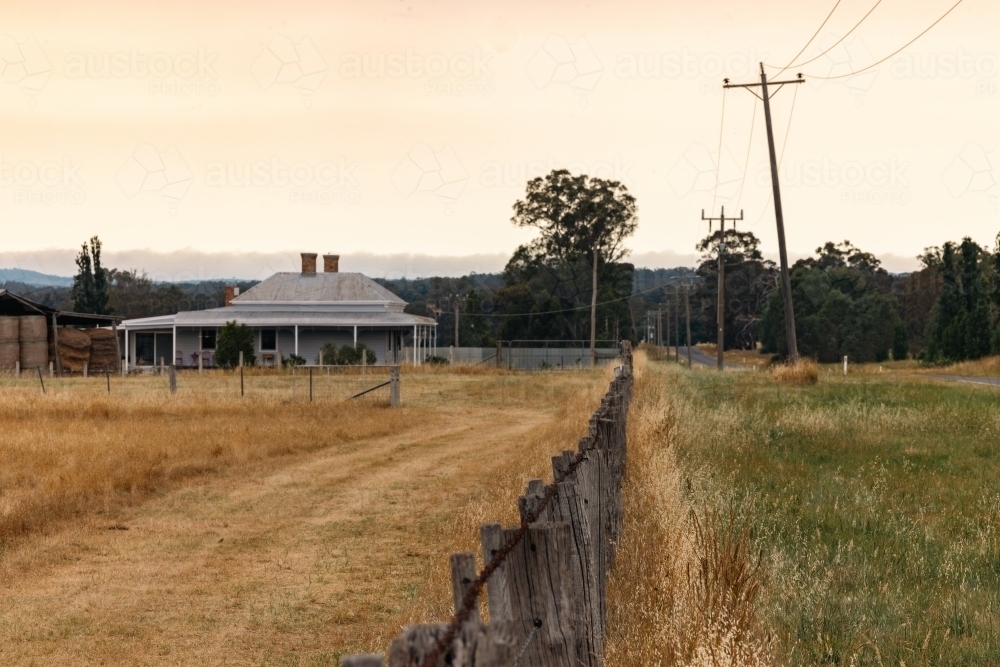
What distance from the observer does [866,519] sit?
31.5 feet

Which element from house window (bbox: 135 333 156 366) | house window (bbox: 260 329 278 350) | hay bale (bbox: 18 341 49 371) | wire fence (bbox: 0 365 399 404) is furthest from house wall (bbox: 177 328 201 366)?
hay bale (bbox: 18 341 49 371)

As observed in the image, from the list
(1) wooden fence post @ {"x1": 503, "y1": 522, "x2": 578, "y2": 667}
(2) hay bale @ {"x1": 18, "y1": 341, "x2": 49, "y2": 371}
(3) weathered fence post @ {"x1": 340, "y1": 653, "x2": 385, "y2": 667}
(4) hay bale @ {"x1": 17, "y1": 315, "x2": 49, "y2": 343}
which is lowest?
(2) hay bale @ {"x1": 18, "y1": 341, "x2": 49, "y2": 371}

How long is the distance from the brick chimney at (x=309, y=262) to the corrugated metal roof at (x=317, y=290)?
908mm

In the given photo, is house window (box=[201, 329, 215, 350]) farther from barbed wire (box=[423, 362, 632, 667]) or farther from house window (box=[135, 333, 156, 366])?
barbed wire (box=[423, 362, 632, 667])

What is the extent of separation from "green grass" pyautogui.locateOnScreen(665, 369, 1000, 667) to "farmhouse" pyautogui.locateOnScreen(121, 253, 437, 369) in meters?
36.6

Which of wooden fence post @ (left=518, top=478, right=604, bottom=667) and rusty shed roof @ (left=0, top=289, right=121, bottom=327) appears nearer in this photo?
wooden fence post @ (left=518, top=478, right=604, bottom=667)

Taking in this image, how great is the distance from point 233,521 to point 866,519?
23.8ft

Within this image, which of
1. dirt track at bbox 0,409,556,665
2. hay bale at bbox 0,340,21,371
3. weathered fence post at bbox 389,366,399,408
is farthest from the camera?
hay bale at bbox 0,340,21,371

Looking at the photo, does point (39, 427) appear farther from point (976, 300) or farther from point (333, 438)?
point (976, 300)

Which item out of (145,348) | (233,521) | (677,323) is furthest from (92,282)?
(233,521)

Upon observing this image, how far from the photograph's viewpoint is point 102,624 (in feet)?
Result: 28.2

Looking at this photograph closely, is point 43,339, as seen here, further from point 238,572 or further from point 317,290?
point 238,572

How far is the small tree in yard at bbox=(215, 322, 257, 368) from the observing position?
4997cm

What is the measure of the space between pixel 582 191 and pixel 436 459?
6194cm
